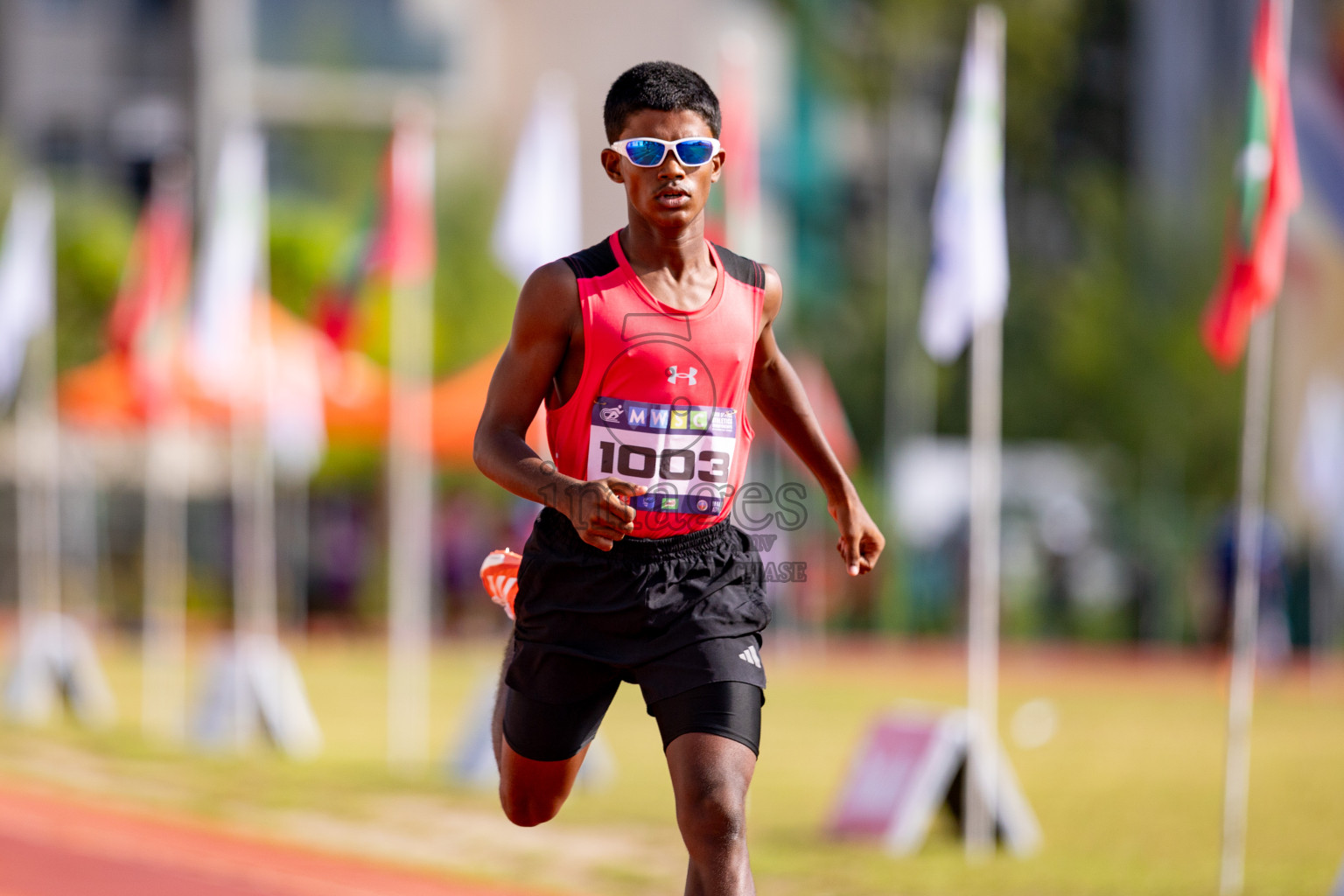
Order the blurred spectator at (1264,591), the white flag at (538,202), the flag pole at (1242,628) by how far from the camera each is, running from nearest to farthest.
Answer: the flag pole at (1242,628), the white flag at (538,202), the blurred spectator at (1264,591)

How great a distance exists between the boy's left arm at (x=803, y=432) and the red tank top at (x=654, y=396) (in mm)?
254

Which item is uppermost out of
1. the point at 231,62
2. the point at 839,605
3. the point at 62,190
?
the point at 231,62

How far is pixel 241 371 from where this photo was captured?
1819cm

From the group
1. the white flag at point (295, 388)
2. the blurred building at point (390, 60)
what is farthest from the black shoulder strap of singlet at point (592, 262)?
the blurred building at point (390, 60)

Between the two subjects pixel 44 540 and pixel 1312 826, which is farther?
pixel 44 540

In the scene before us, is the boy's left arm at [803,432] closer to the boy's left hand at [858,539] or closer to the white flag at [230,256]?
the boy's left hand at [858,539]

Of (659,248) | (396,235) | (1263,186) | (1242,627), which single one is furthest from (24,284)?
(659,248)

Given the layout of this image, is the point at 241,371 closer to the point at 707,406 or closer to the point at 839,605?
the point at 839,605

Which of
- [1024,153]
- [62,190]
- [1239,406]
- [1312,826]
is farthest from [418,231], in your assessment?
[1024,153]

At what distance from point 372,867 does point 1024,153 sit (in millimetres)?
38030

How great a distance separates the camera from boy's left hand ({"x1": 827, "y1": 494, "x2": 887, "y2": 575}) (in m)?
4.88

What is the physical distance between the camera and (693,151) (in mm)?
4539

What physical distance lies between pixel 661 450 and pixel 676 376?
0.19 meters

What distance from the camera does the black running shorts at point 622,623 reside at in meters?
4.55
